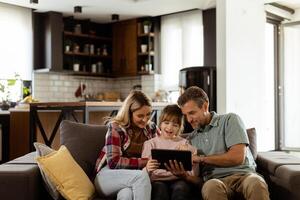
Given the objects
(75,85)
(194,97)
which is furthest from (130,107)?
(75,85)

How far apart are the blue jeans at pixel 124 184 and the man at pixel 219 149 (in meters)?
0.22

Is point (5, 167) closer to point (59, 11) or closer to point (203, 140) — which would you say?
point (203, 140)

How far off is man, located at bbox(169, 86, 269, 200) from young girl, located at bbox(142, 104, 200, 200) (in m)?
0.06

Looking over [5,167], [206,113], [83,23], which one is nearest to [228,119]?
[206,113]

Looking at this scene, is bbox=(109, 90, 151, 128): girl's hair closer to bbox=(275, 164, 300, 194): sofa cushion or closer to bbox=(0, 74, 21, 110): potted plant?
bbox=(275, 164, 300, 194): sofa cushion

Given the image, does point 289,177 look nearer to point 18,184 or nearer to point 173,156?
point 173,156

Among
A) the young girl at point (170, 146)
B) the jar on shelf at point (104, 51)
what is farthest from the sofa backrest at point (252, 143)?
the jar on shelf at point (104, 51)

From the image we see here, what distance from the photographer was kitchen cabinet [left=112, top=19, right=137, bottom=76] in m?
7.62

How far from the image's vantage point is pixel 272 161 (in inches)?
101

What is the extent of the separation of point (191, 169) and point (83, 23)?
5.89 m

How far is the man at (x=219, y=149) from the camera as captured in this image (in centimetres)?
237

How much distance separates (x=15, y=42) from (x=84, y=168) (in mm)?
4535

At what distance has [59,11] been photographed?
273 inches

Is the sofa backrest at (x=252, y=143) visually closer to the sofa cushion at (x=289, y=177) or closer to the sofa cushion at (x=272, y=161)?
the sofa cushion at (x=272, y=161)
